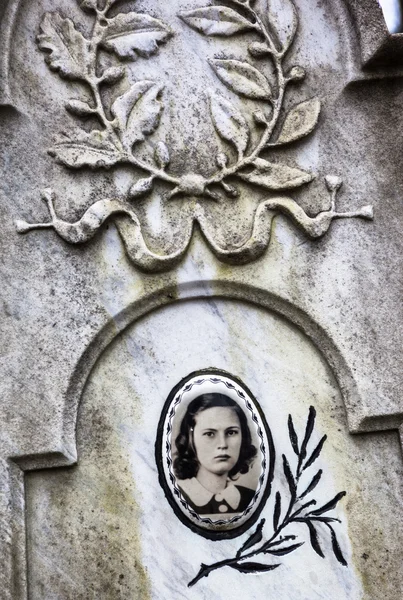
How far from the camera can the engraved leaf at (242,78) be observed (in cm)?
350

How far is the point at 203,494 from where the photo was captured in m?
3.15

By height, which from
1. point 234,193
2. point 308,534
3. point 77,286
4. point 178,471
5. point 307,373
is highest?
point 234,193

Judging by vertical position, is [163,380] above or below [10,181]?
below

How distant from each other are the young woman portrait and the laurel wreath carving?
0.61 metres

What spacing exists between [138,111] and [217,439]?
4.51 ft

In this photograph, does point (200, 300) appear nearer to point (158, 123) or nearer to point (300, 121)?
point (158, 123)

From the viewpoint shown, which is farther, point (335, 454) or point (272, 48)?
point (272, 48)

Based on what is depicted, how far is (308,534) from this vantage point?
3.21 meters

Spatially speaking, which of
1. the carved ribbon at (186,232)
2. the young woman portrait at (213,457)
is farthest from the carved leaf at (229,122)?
the young woman portrait at (213,457)

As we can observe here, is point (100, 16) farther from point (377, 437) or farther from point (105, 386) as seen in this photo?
point (377, 437)

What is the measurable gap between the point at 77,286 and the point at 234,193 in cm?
74

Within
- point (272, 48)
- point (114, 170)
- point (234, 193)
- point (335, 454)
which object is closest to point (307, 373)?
point (335, 454)

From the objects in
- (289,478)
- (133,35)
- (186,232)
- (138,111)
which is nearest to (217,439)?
(289,478)

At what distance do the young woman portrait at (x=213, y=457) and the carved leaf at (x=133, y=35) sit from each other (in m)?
1.46
